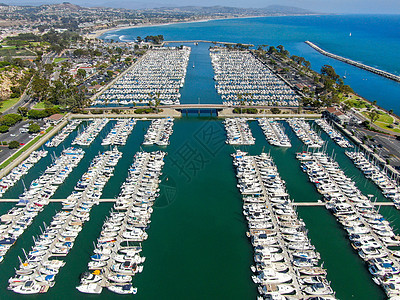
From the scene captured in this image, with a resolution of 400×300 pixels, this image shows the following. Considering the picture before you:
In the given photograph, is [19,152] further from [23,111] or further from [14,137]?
[23,111]

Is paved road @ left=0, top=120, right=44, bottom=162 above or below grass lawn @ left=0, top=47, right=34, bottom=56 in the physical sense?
below

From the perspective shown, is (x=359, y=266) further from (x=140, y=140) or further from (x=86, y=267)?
(x=140, y=140)

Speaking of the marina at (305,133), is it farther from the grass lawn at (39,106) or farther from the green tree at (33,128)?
the grass lawn at (39,106)

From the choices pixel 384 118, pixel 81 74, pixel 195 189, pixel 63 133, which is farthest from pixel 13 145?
pixel 384 118

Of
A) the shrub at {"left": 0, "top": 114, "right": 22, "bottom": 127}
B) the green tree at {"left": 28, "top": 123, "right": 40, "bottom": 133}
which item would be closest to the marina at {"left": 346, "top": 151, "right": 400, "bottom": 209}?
the green tree at {"left": 28, "top": 123, "right": 40, "bottom": 133}

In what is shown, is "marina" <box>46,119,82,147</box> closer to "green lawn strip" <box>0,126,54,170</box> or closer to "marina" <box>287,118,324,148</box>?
"green lawn strip" <box>0,126,54,170</box>

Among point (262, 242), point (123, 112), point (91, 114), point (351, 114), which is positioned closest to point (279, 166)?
point (262, 242)
